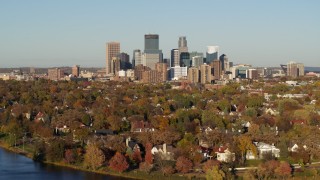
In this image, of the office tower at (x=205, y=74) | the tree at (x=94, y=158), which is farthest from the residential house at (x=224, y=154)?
the office tower at (x=205, y=74)

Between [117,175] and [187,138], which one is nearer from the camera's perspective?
[117,175]

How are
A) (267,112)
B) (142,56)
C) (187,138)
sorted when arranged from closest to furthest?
(187,138) → (267,112) → (142,56)

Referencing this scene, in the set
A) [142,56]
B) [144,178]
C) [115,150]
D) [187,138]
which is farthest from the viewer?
[142,56]

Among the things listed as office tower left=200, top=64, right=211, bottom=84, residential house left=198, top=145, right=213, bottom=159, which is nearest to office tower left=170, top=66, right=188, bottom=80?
office tower left=200, top=64, right=211, bottom=84

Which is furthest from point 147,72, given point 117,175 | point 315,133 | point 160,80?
point 117,175

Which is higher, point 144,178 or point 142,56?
point 142,56

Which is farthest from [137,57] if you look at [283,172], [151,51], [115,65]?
[283,172]

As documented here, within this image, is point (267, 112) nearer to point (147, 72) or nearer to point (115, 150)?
point (115, 150)
